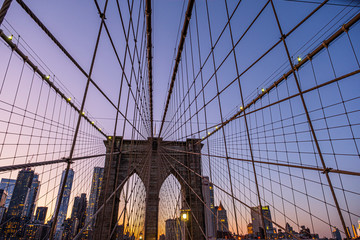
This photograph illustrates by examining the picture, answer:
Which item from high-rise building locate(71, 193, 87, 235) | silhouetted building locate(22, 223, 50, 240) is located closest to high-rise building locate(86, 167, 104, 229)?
high-rise building locate(71, 193, 87, 235)

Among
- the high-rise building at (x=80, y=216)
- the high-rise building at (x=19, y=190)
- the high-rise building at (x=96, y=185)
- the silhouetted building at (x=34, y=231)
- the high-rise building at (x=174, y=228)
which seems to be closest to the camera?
the silhouetted building at (x=34, y=231)

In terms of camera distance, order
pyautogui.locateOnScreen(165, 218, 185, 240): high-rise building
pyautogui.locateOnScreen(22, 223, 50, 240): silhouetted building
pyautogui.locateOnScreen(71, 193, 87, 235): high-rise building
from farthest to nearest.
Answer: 1. pyautogui.locateOnScreen(71, 193, 87, 235): high-rise building
2. pyautogui.locateOnScreen(165, 218, 185, 240): high-rise building
3. pyautogui.locateOnScreen(22, 223, 50, 240): silhouetted building

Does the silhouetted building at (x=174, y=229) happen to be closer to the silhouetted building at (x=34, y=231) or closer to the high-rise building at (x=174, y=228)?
the high-rise building at (x=174, y=228)

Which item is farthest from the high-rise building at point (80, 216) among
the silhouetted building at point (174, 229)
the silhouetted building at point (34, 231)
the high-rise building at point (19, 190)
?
the silhouetted building at point (174, 229)

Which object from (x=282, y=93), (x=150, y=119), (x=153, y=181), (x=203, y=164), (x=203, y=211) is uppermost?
(x=282, y=93)

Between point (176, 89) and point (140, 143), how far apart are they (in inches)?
209

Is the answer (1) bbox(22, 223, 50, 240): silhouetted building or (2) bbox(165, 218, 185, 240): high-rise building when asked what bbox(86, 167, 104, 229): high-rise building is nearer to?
(1) bbox(22, 223, 50, 240): silhouetted building

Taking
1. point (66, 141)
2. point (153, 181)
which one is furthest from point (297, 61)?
point (153, 181)

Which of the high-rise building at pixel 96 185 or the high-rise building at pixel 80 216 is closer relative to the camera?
the high-rise building at pixel 80 216

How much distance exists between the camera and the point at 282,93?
12562 mm

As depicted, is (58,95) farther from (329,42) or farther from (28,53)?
(329,42)

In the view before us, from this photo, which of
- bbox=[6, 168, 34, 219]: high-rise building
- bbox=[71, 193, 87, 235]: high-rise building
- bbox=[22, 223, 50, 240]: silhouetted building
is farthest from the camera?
bbox=[71, 193, 87, 235]: high-rise building

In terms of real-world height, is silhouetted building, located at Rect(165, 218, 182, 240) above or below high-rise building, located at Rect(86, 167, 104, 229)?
below

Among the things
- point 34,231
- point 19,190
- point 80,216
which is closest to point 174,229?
point 80,216
